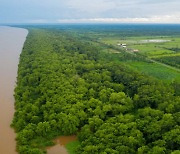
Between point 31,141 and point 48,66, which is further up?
point 48,66

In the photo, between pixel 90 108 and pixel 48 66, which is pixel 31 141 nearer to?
pixel 90 108

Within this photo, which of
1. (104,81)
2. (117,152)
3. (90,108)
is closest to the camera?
(117,152)

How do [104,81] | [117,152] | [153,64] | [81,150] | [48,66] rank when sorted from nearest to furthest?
[117,152] < [81,150] < [104,81] < [48,66] < [153,64]

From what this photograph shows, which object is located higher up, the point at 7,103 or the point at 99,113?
the point at 99,113

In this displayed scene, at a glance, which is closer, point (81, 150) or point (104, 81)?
point (81, 150)

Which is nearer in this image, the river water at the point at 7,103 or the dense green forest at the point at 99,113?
the dense green forest at the point at 99,113

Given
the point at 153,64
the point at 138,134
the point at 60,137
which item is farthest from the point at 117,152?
the point at 153,64

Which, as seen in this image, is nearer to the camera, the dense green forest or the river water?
the dense green forest

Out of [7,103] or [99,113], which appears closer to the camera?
[99,113]
